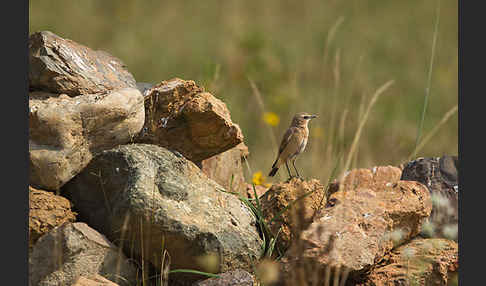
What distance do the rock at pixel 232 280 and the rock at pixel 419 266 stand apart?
2.86 ft

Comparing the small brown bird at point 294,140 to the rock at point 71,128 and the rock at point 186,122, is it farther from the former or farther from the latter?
the rock at point 71,128

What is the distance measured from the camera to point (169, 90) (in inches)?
193

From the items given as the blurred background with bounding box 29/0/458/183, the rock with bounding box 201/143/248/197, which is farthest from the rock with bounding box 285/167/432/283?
the blurred background with bounding box 29/0/458/183

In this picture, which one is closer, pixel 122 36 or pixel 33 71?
pixel 33 71

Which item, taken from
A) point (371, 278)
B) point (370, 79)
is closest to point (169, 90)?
point (371, 278)

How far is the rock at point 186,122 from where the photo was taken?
188 inches

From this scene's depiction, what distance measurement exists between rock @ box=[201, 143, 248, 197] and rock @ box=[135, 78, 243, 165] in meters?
0.46

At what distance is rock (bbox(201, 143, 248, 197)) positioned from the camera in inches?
213

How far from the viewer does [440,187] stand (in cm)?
534

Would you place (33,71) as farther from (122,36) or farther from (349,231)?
(122,36)

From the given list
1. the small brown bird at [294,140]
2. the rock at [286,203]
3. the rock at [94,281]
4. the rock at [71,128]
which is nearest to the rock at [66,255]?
the rock at [94,281]

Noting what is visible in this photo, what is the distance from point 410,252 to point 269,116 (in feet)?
11.7

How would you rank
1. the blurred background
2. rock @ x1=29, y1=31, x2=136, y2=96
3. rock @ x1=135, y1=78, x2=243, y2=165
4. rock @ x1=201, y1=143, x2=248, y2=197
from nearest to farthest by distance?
rock @ x1=29, y1=31, x2=136, y2=96
rock @ x1=135, y1=78, x2=243, y2=165
rock @ x1=201, y1=143, x2=248, y2=197
the blurred background

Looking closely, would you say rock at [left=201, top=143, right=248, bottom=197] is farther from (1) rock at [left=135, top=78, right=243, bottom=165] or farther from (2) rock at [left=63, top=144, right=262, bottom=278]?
(2) rock at [left=63, top=144, right=262, bottom=278]
